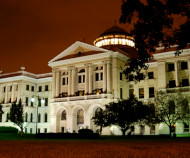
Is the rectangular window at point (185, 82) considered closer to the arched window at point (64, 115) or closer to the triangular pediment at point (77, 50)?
the triangular pediment at point (77, 50)

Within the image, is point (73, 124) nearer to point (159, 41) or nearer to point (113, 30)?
point (113, 30)

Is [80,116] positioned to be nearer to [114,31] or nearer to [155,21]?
[114,31]

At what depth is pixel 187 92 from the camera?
50.8 m

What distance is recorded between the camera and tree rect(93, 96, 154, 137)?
39.6 meters

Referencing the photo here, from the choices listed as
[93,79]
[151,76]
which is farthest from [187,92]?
[93,79]

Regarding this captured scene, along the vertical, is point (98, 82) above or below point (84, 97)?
above

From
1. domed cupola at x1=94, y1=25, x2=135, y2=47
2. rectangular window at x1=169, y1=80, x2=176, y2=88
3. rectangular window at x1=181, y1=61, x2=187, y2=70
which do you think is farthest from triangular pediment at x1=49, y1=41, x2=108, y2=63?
rectangular window at x1=181, y1=61, x2=187, y2=70

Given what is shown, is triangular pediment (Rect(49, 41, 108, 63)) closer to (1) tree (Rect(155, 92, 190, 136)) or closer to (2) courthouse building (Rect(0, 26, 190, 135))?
(2) courthouse building (Rect(0, 26, 190, 135))

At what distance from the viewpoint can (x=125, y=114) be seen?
39.5 meters

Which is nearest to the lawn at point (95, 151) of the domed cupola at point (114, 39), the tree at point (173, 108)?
the tree at point (173, 108)

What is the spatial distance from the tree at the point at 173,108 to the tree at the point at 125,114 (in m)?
→ 4.19

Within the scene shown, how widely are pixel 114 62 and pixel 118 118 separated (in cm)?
2189

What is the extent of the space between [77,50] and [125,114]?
2902cm

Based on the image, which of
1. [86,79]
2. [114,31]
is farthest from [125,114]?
[114,31]
